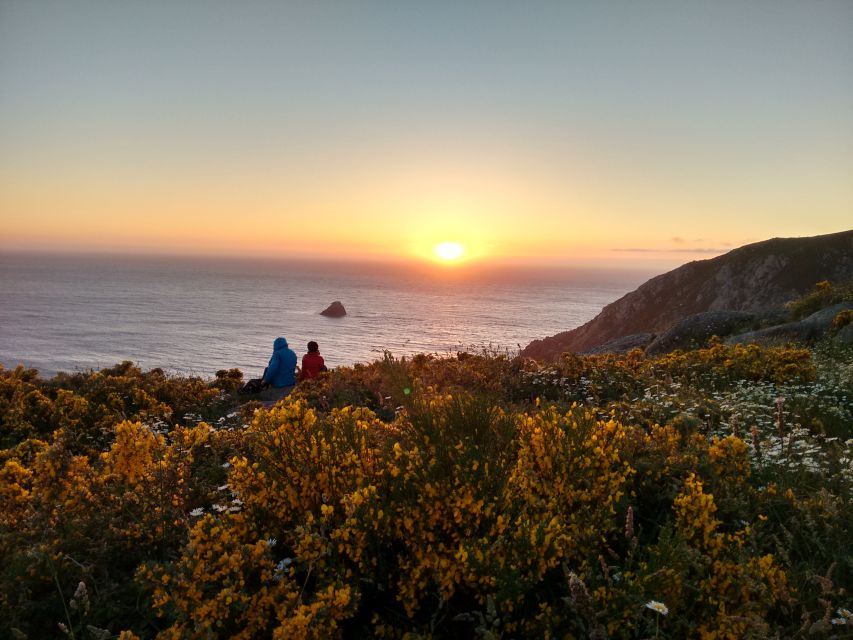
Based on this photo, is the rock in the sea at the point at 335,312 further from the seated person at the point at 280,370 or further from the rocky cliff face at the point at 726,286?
the seated person at the point at 280,370

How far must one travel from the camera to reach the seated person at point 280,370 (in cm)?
1388

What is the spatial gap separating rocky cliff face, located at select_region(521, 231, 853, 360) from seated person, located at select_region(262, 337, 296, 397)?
3234 centimetres

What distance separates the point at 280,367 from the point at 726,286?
160ft

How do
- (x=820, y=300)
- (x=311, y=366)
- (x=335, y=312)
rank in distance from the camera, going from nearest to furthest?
(x=311, y=366) < (x=820, y=300) < (x=335, y=312)

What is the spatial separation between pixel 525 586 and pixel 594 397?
21.3ft

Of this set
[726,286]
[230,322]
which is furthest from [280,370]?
[230,322]

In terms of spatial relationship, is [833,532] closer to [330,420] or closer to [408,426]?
[408,426]

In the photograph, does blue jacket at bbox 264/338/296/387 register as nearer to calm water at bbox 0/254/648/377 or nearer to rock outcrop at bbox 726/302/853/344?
calm water at bbox 0/254/648/377

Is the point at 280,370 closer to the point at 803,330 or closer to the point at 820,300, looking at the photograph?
the point at 803,330

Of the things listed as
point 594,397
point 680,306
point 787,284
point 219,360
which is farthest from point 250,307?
point 594,397

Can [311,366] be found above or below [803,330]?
below

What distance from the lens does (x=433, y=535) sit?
3.19 meters

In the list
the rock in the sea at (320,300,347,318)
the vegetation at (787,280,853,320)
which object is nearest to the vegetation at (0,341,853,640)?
the vegetation at (787,280,853,320)

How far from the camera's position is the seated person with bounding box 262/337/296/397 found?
1388cm
